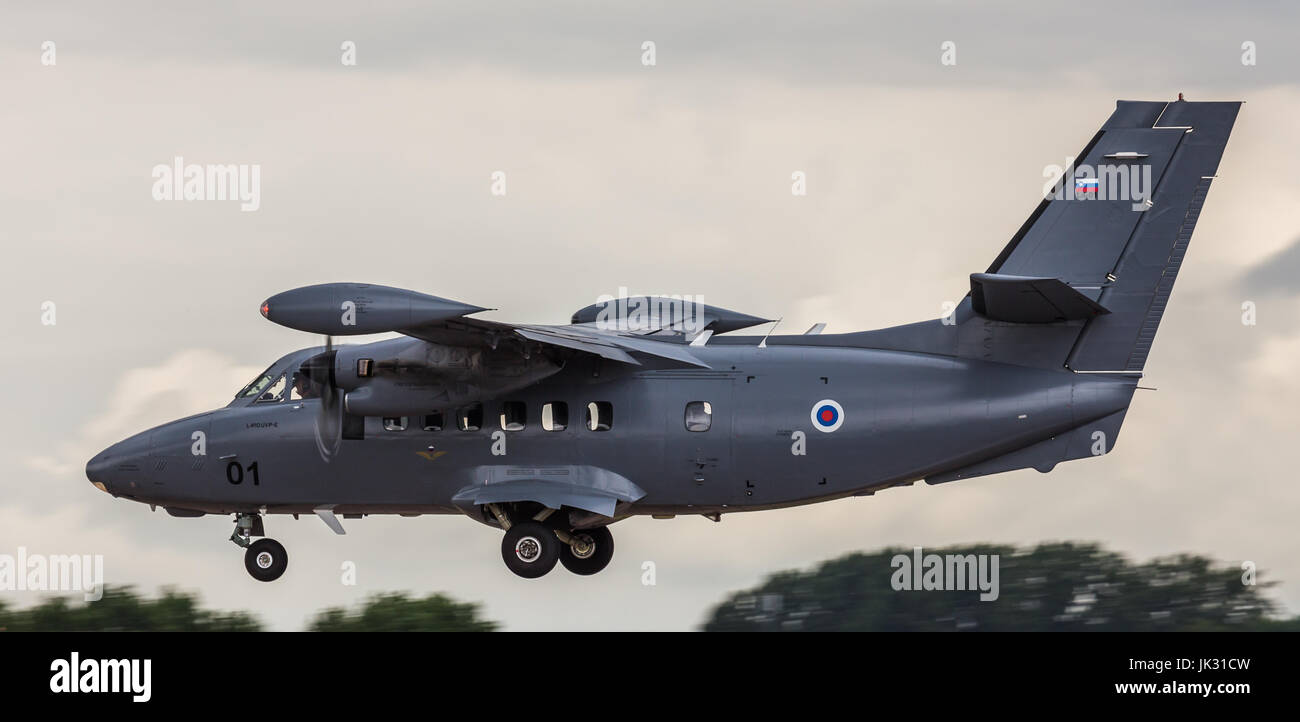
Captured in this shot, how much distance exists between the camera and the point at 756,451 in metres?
23.5

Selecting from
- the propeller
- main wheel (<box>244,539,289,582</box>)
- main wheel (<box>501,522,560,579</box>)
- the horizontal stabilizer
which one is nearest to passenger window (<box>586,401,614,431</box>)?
main wheel (<box>501,522,560,579</box>)

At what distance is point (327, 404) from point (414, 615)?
4.60 metres

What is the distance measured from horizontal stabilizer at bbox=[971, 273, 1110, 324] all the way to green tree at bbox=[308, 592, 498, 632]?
9.36 m

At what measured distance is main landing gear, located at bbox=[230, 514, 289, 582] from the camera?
83.6 ft

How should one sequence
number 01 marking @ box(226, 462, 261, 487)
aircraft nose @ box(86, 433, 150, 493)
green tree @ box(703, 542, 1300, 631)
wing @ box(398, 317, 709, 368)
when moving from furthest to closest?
green tree @ box(703, 542, 1300, 631) → aircraft nose @ box(86, 433, 150, 493) → number 01 marking @ box(226, 462, 261, 487) → wing @ box(398, 317, 709, 368)

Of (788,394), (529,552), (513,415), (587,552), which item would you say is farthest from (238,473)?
(788,394)

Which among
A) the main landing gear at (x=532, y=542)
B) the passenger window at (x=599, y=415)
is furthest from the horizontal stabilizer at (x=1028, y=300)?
the main landing gear at (x=532, y=542)

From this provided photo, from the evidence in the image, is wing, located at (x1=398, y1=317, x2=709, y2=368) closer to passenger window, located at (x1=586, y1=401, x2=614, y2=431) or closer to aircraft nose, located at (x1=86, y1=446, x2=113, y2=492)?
passenger window, located at (x1=586, y1=401, x2=614, y2=431)

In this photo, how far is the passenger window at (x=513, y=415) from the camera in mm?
23938

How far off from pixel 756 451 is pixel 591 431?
91.7 inches

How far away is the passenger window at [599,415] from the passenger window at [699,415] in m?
1.09

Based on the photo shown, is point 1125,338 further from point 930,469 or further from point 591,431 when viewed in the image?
point 591,431
